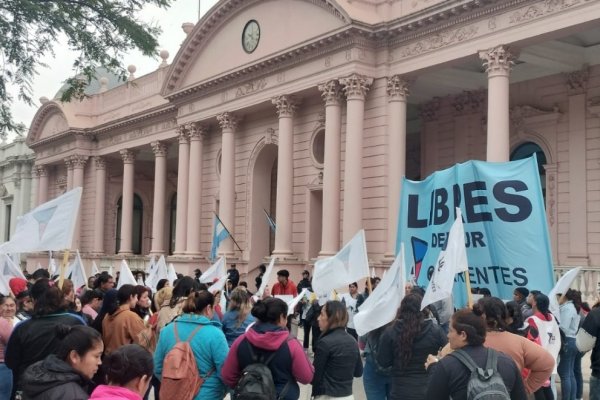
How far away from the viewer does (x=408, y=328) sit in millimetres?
5906

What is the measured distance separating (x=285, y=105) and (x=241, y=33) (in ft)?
14.0

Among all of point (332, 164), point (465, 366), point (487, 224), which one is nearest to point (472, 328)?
point (465, 366)

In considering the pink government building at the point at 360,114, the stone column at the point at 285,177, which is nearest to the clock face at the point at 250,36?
the pink government building at the point at 360,114

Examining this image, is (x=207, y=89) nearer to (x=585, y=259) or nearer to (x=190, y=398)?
(x=585, y=259)

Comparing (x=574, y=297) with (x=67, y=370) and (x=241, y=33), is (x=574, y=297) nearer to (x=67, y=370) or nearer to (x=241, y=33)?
(x=67, y=370)

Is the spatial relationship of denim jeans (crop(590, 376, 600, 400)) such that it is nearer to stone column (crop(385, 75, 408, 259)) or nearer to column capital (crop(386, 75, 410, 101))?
stone column (crop(385, 75, 408, 259))

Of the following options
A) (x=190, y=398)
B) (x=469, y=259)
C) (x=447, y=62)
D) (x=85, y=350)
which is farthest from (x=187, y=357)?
(x=447, y=62)

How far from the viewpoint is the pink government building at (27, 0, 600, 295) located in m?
19.6

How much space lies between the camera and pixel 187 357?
5.62m

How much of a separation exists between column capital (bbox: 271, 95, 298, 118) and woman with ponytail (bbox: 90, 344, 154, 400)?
2130 centimetres

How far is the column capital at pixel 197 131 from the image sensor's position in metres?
29.7

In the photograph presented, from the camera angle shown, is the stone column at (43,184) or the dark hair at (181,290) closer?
the dark hair at (181,290)

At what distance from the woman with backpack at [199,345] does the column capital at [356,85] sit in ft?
53.6

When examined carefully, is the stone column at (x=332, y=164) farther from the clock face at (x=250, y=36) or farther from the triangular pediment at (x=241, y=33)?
the clock face at (x=250, y=36)
